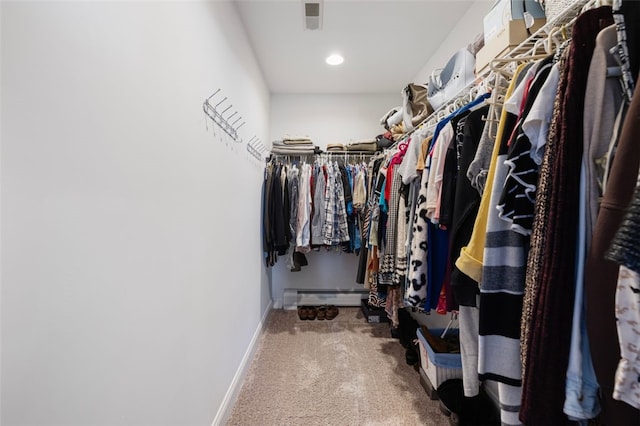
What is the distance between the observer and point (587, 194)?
Answer: 48 centimetres

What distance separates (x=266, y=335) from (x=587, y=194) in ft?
7.91

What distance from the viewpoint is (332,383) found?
66.3 inches

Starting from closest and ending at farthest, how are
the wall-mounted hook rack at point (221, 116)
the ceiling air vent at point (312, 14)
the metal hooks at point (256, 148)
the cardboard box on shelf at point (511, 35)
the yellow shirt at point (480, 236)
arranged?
the yellow shirt at point (480, 236) → the cardboard box on shelf at point (511, 35) → the wall-mounted hook rack at point (221, 116) → the ceiling air vent at point (312, 14) → the metal hooks at point (256, 148)

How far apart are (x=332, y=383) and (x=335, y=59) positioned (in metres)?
2.64

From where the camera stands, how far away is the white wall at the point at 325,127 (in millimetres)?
3033

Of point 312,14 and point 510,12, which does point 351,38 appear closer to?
point 312,14

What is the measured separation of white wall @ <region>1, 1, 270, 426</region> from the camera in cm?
46

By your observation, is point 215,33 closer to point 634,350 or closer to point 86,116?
point 86,116

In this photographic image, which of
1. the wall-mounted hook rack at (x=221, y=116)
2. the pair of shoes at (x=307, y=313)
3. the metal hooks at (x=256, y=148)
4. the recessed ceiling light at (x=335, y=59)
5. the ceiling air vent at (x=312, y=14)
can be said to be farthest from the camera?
the pair of shoes at (x=307, y=313)

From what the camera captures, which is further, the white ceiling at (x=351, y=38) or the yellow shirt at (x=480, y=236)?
the white ceiling at (x=351, y=38)

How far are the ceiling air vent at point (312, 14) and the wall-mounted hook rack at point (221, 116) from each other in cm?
84

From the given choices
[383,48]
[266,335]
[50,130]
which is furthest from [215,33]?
[266,335]

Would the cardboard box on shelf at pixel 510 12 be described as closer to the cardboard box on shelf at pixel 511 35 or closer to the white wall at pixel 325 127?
the cardboard box on shelf at pixel 511 35

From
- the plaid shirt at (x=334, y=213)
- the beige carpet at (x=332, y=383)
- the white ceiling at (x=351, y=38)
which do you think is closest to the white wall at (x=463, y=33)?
the white ceiling at (x=351, y=38)
